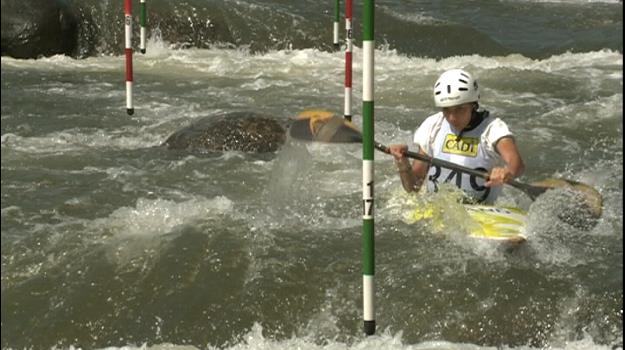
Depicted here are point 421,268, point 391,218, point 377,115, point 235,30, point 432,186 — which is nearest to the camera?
point 421,268

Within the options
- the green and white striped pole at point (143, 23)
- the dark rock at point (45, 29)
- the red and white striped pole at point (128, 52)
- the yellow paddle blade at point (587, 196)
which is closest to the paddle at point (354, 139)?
the yellow paddle blade at point (587, 196)

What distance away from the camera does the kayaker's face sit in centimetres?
596

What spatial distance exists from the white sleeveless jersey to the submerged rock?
2522 mm

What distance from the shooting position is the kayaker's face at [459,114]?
5.96m

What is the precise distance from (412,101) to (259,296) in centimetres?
571

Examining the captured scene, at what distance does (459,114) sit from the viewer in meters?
5.96

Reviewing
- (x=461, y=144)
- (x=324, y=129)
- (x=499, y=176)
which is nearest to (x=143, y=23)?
(x=324, y=129)

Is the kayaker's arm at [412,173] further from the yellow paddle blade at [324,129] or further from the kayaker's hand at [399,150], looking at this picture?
the yellow paddle blade at [324,129]

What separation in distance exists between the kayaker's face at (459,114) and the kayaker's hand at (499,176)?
1.36 feet

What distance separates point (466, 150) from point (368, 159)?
6.33ft

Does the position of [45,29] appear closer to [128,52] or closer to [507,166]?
[128,52]

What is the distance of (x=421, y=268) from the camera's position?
5.71 metres

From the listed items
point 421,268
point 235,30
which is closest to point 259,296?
point 421,268

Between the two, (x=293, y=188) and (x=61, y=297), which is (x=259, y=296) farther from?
(x=293, y=188)
